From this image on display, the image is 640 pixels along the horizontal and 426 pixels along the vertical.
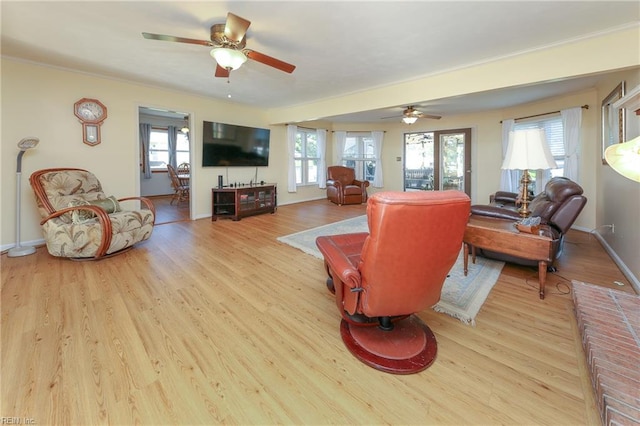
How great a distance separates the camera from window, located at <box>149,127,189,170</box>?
7953mm

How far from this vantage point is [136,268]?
9.21 feet

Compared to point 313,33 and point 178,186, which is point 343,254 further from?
point 178,186

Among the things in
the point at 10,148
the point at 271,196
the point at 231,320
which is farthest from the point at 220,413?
the point at 271,196

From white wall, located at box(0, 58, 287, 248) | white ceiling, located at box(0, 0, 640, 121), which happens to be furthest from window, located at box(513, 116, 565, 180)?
white wall, located at box(0, 58, 287, 248)

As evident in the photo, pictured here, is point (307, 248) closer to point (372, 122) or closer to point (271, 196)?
point (271, 196)

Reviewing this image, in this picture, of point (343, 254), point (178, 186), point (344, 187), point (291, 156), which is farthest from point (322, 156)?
point (343, 254)

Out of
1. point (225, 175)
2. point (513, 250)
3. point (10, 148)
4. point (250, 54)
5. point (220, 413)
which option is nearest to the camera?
Answer: point (220, 413)

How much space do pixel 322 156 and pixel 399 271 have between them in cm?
658

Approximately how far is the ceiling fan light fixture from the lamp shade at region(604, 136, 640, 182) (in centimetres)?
273

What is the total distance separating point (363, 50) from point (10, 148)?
4.43 m

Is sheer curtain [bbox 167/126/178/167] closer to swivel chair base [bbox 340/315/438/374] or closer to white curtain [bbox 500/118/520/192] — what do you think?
swivel chair base [bbox 340/315/438/374]

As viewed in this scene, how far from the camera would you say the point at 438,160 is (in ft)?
22.6

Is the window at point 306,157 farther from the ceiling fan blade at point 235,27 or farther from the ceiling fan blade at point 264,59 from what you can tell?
the ceiling fan blade at point 235,27

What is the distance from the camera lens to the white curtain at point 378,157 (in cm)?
762
